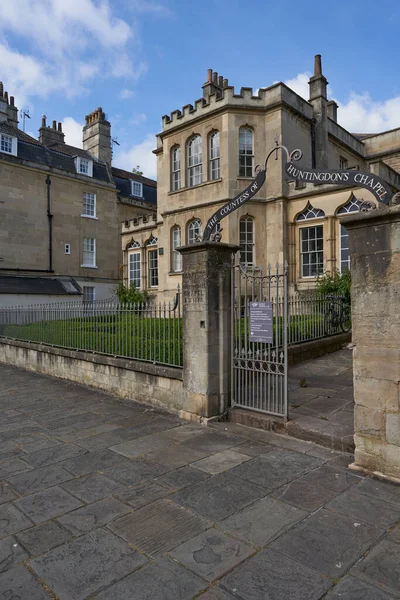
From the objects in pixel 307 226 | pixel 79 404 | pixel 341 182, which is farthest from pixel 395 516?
pixel 307 226

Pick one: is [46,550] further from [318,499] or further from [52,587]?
[318,499]

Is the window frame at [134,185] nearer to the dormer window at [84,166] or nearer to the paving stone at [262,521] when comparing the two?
the dormer window at [84,166]

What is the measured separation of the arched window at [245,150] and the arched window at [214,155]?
1040mm

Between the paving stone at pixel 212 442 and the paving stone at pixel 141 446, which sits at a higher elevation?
the paving stone at pixel 212 442

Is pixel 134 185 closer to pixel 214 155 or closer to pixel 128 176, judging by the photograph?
pixel 128 176

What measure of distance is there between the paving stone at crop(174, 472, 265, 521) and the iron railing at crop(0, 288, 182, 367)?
2948mm

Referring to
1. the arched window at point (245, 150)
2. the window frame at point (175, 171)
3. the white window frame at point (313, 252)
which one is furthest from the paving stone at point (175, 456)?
the window frame at point (175, 171)

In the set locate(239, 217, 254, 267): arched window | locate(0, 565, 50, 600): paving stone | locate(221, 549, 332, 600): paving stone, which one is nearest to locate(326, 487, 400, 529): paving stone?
locate(221, 549, 332, 600): paving stone

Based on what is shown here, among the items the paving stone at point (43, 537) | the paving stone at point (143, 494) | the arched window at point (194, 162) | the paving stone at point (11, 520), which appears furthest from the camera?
the arched window at point (194, 162)

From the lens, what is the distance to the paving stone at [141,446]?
187 inches

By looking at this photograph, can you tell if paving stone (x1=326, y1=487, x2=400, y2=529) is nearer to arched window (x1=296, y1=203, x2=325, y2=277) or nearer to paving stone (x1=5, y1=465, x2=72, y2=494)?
paving stone (x1=5, y1=465, x2=72, y2=494)

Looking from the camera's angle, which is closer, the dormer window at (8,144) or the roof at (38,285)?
the roof at (38,285)

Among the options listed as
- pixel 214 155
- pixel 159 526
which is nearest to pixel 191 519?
pixel 159 526

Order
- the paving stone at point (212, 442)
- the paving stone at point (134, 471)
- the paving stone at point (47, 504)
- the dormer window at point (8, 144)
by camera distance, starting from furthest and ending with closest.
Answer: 1. the dormer window at point (8, 144)
2. the paving stone at point (212, 442)
3. the paving stone at point (134, 471)
4. the paving stone at point (47, 504)
